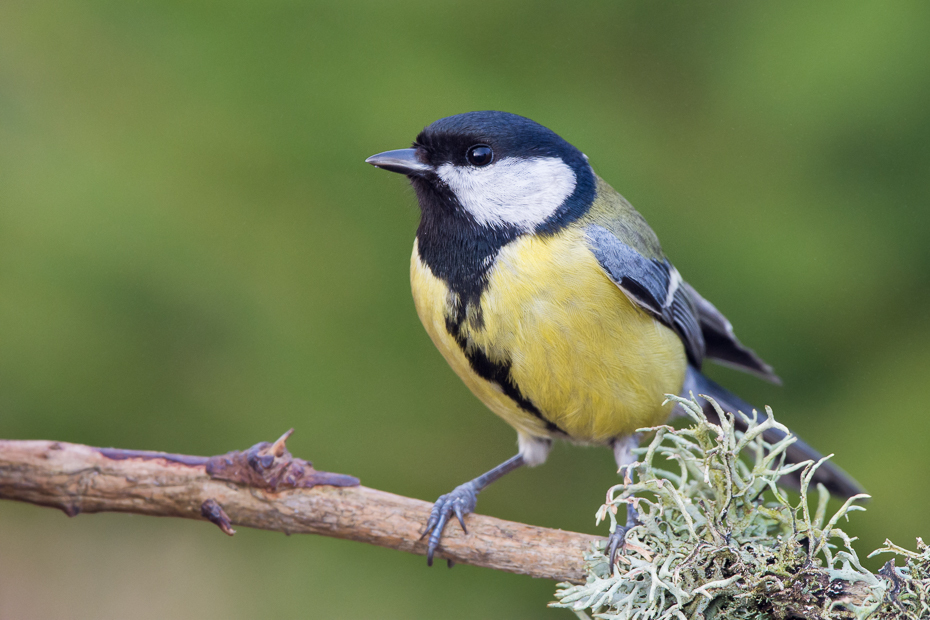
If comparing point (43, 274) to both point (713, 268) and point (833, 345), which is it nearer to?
point (713, 268)

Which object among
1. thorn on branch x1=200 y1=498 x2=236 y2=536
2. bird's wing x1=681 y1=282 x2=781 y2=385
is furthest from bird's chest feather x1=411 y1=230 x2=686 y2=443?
thorn on branch x1=200 y1=498 x2=236 y2=536

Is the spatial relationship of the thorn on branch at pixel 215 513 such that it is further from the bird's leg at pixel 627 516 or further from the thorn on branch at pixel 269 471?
the bird's leg at pixel 627 516

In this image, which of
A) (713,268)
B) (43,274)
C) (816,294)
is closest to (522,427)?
(713,268)

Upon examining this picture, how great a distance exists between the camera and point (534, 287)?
3.70ft

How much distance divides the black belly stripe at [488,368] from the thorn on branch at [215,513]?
0.40 m

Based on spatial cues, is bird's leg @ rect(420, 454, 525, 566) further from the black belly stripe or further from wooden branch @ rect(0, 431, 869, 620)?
the black belly stripe

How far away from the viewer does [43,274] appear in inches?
61.8

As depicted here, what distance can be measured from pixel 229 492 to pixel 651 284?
0.67 m

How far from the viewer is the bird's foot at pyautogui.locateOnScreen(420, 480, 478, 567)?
1182 mm

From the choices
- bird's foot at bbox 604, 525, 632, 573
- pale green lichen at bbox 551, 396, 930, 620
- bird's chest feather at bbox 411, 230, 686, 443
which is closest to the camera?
pale green lichen at bbox 551, 396, 930, 620

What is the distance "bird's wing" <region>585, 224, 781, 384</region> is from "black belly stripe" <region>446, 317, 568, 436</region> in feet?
0.66

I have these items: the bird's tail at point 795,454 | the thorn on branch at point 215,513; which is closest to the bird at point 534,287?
the bird's tail at point 795,454

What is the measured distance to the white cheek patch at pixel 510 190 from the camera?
119 centimetres

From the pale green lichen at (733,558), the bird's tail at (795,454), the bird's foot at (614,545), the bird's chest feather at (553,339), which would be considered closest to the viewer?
the pale green lichen at (733,558)
